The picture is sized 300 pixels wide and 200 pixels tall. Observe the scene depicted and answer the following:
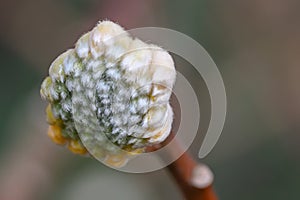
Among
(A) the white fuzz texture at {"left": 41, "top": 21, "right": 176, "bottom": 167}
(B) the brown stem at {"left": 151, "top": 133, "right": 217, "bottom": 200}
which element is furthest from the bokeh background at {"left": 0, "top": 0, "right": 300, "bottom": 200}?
(A) the white fuzz texture at {"left": 41, "top": 21, "right": 176, "bottom": 167}

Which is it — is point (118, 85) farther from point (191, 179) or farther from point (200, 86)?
point (200, 86)

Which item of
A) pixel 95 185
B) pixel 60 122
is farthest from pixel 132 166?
pixel 95 185

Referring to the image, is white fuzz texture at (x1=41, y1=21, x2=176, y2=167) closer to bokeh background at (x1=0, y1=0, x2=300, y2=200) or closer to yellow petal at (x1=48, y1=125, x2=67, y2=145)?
yellow petal at (x1=48, y1=125, x2=67, y2=145)

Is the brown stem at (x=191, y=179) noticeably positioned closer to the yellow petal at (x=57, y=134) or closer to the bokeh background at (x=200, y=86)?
the yellow petal at (x=57, y=134)

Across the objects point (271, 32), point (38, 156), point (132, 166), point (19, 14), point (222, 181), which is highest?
point (19, 14)

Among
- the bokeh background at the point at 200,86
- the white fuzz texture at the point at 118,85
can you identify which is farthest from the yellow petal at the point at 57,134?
the bokeh background at the point at 200,86

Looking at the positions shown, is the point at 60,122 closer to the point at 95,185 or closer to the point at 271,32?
the point at 95,185
